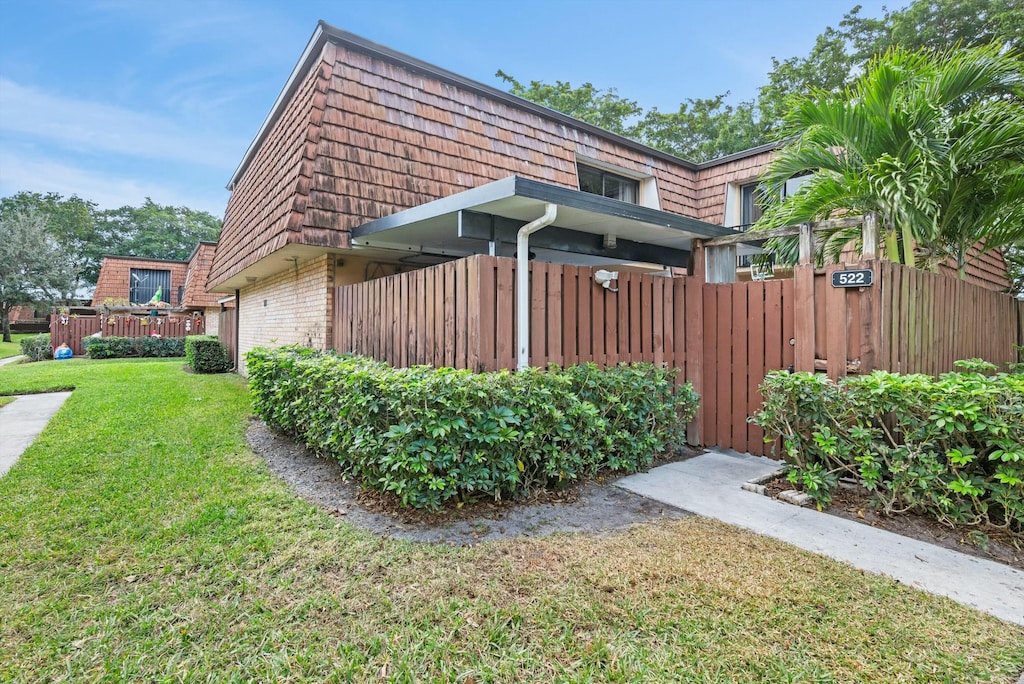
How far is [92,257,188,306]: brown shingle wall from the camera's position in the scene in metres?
25.9

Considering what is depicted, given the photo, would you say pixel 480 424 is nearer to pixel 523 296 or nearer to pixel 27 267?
pixel 523 296

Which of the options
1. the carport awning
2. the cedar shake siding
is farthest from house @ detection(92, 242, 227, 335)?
the carport awning

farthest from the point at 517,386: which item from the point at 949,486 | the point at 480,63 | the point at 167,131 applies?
the point at 167,131

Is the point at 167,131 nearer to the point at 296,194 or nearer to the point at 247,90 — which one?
the point at 247,90

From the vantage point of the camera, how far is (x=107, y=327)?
20.1 metres

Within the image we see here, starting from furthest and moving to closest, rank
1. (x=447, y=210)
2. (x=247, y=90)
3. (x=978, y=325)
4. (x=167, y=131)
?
(x=167, y=131) → (x=247, y=90) → (x=978, y=325) → (x=447, y=210)

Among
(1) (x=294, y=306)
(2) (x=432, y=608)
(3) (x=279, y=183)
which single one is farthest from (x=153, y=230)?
(2) (x=432, y=608)

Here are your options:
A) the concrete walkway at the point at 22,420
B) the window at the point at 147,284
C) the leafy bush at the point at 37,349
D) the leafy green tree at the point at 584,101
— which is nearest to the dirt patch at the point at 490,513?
the concrete walkway at the point at 22,420

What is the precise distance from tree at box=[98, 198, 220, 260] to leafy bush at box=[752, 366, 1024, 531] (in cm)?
5467

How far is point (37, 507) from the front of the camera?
3.60 meters

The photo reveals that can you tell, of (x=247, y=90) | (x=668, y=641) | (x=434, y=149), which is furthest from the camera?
(x=247, y=90)

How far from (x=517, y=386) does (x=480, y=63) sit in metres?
21.4

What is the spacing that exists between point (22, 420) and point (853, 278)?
1003 cm

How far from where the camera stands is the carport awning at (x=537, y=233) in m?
4.30
